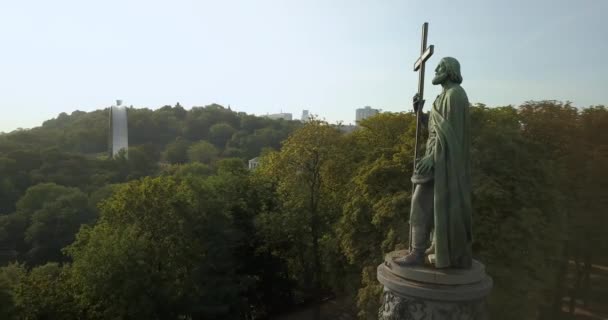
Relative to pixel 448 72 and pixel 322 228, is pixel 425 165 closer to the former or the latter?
pixel 448 72

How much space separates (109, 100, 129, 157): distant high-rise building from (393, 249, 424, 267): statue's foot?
2585 inches

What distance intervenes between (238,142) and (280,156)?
181 ft

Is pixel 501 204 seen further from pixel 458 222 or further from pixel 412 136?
pixel 458 222

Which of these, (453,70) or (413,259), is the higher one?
(453,70)

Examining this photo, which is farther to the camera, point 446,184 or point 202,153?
point 202,153

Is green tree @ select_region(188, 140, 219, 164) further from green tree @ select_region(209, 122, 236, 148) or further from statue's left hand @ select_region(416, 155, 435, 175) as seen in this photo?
statue's left hand @ select_region(416, 155, 435, 175)

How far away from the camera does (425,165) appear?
6.49 meters

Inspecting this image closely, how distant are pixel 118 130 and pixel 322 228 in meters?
60.8

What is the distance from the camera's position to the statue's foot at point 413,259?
6484 millimetres

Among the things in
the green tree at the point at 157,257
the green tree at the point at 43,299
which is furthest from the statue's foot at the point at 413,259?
the green tree at the point at 43,299

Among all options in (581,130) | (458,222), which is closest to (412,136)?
(581,130)

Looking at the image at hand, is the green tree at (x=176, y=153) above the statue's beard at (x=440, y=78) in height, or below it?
below

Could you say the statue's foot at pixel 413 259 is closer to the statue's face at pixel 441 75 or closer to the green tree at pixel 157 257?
the statue's face at pixel 441 75

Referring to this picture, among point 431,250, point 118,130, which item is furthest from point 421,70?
point 118,130
